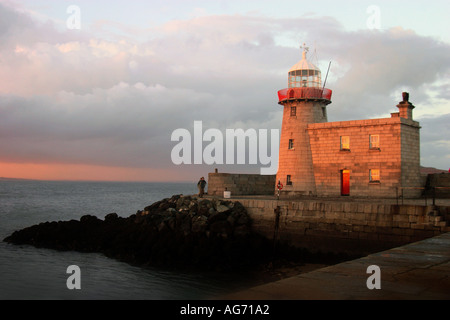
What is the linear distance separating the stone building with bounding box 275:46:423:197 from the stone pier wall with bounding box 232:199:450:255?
3.96m

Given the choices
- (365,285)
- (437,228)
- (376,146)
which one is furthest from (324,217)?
(365,285)

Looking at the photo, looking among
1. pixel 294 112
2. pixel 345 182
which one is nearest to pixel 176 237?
pixel 345 182

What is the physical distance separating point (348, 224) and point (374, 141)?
727 cm

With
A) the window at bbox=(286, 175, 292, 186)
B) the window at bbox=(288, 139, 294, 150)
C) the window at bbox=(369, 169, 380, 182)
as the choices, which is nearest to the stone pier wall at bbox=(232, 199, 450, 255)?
the window at bbox=(369, 169, 380, 182)

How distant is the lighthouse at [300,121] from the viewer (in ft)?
82.7

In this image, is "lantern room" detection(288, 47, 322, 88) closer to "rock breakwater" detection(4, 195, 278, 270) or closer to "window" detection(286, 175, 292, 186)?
"window" detection(286, 175, 292, 186)

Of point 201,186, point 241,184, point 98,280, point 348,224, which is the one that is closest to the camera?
point 98,280

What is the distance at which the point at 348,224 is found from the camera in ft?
54.9

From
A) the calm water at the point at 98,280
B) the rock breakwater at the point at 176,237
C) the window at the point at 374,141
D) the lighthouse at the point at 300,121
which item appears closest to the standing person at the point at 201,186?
the rock breakwater at the point at 176,237

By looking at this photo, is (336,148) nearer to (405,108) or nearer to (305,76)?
(405,108)

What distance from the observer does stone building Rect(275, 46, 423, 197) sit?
21.8 meters
